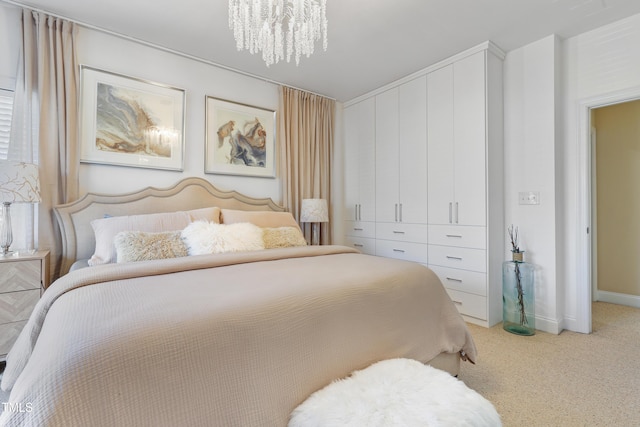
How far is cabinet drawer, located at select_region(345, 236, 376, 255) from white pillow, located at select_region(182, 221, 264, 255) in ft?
6.12

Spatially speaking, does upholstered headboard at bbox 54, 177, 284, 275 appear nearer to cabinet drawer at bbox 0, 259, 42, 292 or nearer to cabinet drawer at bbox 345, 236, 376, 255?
cabinet drawer at bbox 0, 259, 42, 292

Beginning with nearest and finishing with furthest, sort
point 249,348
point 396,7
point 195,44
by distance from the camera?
1. point 249,348
2. point 396,7
3. point 195,44

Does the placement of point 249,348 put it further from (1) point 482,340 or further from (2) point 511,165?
(2) point 511,165

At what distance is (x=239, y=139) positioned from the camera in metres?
3.37

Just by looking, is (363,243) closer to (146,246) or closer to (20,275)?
(146,246)

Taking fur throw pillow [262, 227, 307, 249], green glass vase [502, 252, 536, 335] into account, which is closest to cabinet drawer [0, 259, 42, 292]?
fur throw pillow [262, 227, 307, 249]

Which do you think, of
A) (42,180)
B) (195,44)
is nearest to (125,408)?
(42,180)

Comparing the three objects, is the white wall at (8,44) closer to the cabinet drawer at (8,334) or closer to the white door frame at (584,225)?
the cabinet drawer at (8,334)

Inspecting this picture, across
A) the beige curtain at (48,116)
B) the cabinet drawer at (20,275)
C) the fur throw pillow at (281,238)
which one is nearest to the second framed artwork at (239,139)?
the fur throw pillow at (281,238)

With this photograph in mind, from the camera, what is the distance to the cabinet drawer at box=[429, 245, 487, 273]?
280 centimetres

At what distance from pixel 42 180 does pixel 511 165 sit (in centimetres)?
404

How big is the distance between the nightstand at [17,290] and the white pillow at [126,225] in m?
0.30

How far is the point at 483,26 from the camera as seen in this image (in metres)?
2.54

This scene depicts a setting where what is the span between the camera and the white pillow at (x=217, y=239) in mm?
2154
